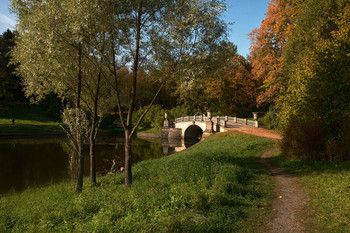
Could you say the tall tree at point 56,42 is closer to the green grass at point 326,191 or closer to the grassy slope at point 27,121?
the green grass at point 326,191

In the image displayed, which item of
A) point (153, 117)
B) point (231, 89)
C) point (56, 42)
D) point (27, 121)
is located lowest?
point (27, 121)

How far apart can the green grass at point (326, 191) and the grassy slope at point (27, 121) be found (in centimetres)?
4510

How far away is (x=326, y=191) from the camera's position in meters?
7.79

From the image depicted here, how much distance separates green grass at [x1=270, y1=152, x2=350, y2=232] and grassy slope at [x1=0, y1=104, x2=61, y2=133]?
45103 millimetres

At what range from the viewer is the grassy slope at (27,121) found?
43.1 m

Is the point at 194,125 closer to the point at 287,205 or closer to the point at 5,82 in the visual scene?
the point at 287,205

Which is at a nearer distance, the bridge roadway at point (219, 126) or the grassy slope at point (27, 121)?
the bridge roadway at point (219, 126)

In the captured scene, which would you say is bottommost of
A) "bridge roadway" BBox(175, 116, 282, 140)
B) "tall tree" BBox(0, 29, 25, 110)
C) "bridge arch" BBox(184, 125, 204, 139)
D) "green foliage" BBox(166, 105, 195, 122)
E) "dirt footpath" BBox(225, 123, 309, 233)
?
"bridge arch" BBox(184, 125, 204, 139)

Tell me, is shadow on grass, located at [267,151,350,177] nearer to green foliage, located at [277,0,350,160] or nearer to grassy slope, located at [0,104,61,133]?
green foliage, located at [277,0,350,160]

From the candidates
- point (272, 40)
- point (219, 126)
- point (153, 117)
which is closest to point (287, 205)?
point (272, 40)

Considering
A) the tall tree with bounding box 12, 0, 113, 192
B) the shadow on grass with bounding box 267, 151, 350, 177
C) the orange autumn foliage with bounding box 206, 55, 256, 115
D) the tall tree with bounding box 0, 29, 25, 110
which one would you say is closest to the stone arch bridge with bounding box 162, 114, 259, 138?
the orange autumn foliage with bounding box 206, 55, 256, 115

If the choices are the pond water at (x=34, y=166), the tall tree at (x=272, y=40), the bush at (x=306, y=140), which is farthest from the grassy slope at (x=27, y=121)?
the bush at (x=306, y=140)

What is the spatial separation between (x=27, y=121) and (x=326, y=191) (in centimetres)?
5426

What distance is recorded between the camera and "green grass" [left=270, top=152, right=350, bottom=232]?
5812 mm
